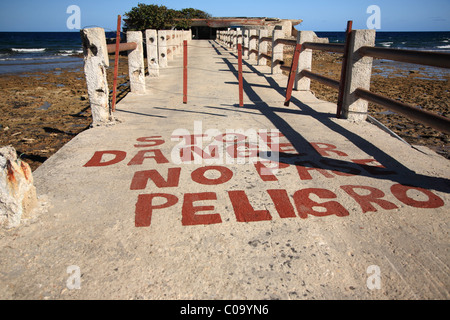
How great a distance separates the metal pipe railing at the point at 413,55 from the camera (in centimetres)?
289

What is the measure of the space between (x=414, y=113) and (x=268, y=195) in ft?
6.59

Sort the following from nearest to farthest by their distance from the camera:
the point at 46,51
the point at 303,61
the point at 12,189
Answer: the point at 12,189 → the point at 303,61 → the point at 46,51

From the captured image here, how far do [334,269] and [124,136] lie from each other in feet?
10.6

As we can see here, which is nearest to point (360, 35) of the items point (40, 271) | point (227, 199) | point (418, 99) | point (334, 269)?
point (227, 199)

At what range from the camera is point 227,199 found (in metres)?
2.68

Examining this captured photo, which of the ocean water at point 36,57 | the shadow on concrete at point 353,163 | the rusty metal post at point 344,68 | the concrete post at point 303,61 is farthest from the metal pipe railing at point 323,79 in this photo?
the ocean water at point 36,57

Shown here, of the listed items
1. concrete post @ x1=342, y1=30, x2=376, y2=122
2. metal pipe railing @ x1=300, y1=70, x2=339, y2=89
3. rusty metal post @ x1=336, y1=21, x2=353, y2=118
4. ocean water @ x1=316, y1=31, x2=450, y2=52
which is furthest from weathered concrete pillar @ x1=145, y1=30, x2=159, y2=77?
ocean water @ x1=316, y1=31, x2=450, y2=52

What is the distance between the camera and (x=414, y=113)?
11.5 ft

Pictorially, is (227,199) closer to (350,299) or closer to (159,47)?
(350,299)

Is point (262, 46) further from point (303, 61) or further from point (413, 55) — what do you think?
point (413, 55)

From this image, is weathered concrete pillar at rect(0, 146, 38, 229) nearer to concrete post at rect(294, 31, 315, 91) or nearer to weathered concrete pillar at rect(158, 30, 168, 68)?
concrete post at rect(294, 31, 315, 91)

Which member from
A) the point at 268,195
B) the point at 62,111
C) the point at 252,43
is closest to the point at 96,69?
the point at 268,195

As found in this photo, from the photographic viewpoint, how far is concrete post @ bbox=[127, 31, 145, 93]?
6793mm
